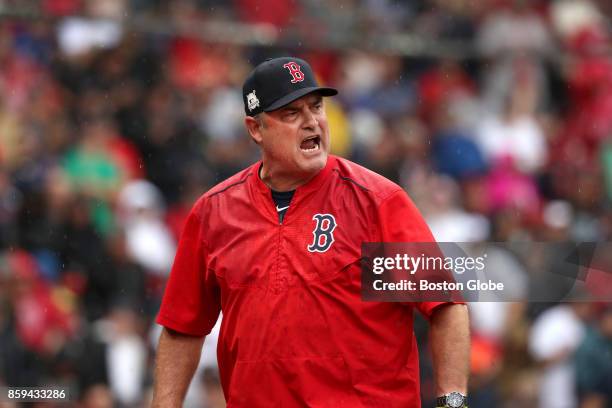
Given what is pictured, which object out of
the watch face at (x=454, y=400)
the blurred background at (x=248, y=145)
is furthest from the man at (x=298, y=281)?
the blurred background at (x=248, y=145)

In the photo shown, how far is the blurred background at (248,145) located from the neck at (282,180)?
2.44 meters

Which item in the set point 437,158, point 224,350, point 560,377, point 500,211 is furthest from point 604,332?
point 224,350

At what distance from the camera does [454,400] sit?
5.24 metres

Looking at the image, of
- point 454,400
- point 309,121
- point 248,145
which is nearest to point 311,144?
point 309,121

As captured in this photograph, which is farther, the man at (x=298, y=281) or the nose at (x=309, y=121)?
the nose at (x=309, y=121)

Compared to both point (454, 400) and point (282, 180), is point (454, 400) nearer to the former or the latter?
point (454, 400)

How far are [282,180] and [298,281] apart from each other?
53cm

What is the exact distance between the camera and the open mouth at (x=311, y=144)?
5.64 metres

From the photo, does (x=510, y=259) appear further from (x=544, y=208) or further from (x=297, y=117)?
(x=544, y=208)

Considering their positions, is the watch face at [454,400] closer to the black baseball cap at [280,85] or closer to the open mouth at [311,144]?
the open mouth at [311,144]

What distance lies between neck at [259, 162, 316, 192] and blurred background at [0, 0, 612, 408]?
8.00 feet

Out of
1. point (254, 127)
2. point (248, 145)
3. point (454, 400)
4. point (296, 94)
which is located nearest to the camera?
point (454, 400)

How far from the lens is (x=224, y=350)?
5.64 m

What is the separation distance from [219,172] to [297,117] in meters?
6.47
